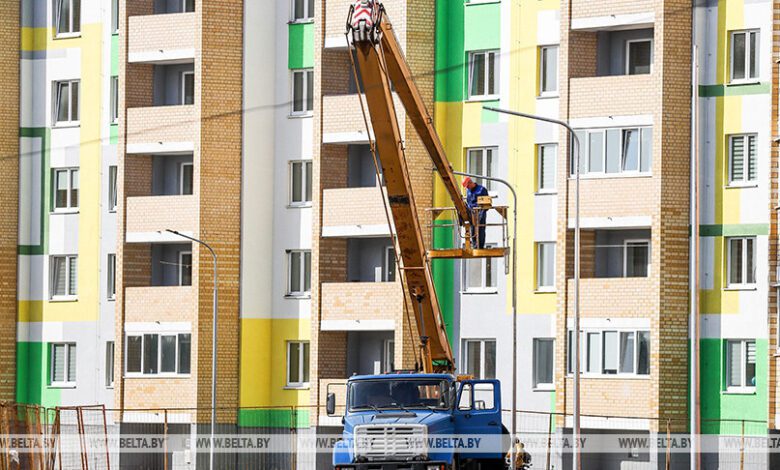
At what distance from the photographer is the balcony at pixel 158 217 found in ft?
200

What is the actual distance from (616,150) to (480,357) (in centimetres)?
841

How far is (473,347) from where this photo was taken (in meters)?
57.5

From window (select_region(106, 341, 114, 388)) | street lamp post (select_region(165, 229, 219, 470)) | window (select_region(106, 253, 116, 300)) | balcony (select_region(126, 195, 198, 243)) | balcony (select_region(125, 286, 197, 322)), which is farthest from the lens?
window (select_region(106, 253, 116, 300))

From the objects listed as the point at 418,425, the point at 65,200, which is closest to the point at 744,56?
the point at 418,425

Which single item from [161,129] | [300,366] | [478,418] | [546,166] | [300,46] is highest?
[300,46]

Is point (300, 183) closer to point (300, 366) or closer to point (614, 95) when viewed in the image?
point (300, 366)

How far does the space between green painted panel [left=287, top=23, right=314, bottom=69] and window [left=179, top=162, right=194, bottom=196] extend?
18.1ft

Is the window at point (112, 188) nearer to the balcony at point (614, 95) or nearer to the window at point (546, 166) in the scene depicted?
the window at point (546, 166)

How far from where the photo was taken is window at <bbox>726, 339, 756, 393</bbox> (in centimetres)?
5188

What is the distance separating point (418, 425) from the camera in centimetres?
3581

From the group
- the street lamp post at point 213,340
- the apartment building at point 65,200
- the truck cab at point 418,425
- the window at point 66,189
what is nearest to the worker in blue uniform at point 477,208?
the truck cab at point 418,425

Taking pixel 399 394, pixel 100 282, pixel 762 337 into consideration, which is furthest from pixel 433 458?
pixel 100 282

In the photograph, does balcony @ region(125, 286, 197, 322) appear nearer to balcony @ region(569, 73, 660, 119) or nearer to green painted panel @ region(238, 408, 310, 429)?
green painted panel @ region(238, 408, 310, 429)

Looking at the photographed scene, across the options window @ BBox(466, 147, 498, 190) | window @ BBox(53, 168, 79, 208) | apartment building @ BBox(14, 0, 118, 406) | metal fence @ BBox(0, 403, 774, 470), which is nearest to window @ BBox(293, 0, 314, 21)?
apartment building @ BBox(14, 0, 118, 406)
